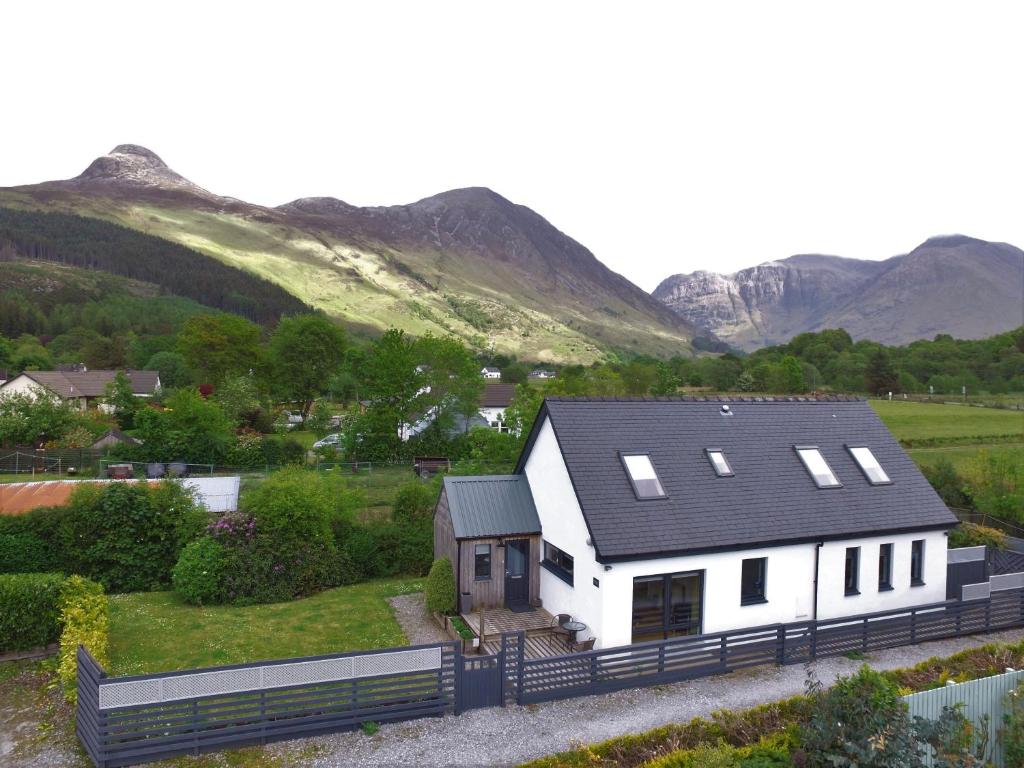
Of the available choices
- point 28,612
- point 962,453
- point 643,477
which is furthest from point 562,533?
point 962,453

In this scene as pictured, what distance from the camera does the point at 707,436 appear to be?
1858cm

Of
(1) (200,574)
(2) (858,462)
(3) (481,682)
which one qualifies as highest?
(2) (858,462)

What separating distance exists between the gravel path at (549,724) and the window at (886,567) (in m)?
3.95

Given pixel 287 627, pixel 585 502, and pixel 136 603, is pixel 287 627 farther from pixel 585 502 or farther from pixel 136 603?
pixel 585 502

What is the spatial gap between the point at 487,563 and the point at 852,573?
10803 millimetres

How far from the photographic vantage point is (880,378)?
8975 centimetres

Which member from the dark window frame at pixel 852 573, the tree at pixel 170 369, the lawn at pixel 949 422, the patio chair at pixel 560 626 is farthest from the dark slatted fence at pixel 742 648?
the tree at pixel 170 369

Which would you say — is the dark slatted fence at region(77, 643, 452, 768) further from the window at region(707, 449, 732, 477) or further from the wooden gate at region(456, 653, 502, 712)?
the window at region(707, 449, 732, 477)

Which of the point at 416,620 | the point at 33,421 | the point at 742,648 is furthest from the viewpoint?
the point at 33,421

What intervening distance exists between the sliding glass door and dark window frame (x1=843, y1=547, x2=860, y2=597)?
16.7ft

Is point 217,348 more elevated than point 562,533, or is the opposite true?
point 217,348

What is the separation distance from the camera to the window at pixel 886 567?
711 inches

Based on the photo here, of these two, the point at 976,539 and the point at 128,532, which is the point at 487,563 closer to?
the point at 128,532

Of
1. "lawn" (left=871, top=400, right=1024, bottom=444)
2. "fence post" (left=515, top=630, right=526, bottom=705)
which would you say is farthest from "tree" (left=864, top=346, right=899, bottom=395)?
"fence post" (left=515, top=630, right=526, bottom=705)
